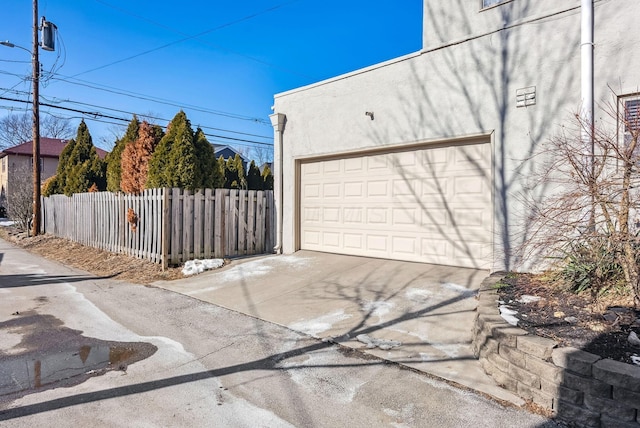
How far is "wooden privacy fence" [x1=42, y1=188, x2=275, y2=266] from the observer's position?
27.9 feet

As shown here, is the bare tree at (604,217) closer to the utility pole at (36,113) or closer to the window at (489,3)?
the window at (489,3)

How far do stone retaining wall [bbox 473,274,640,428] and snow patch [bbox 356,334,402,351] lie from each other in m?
0.91

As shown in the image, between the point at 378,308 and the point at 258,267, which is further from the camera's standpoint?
the point at 258,267

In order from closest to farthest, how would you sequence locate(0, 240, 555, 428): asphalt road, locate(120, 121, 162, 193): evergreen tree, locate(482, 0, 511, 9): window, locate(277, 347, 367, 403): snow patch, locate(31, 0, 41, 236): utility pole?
locate(0, 240, 555, 428): asphalt road, locate(277, 347, 367, 403): snow patch, locate(482, 0, 511, 9): window, locate(120, 121, 162, 193): evergreen tree, locate(31, 0, 41, 236): utility pole

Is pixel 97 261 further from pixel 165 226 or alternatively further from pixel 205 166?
pixel 205 166

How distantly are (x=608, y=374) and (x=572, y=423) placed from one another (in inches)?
17.0

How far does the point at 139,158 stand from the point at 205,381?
8199 mm

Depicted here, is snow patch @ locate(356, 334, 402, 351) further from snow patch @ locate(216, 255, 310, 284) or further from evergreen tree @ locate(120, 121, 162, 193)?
evergreen tree @ locate(120, 121, 162, 193)

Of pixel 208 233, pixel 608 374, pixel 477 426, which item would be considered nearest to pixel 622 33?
pixel 608 374

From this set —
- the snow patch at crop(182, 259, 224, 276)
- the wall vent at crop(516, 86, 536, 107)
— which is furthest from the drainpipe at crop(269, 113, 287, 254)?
the wall vent at crop(516, 86, 536, 107)

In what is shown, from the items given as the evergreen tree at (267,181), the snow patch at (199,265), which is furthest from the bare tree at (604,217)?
the evergreen tree at (267,181)

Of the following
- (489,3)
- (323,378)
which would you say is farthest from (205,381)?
(489,3)

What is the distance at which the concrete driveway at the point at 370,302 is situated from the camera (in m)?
3.94

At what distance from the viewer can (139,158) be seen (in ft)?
33.8
